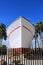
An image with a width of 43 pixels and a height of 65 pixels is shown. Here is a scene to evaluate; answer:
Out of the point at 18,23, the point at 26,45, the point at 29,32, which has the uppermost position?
the point at 18,23

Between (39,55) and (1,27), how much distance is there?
99.6 ft

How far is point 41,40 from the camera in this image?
8.92 metres

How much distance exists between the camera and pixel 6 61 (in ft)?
17.2

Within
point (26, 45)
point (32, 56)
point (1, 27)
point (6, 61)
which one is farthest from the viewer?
point (1, 27)

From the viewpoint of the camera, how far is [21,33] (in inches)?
271

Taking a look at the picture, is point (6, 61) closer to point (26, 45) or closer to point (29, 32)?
point (26, 45)

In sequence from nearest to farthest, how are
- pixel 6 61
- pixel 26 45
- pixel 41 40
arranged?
1. pixel 6 61
2. pixel 26 45
3. pixel 41 40

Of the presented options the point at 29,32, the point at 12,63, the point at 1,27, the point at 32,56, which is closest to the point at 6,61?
the point at 12,63

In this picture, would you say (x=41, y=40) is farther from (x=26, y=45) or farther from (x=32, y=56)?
(x=32, y=56)

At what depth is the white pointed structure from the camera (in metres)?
6.40

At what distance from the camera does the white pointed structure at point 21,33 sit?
6404 mm

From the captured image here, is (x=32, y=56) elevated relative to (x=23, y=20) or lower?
lower

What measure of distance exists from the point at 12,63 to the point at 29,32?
185 centimetres

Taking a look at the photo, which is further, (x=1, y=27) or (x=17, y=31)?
(x=1, y=27)
